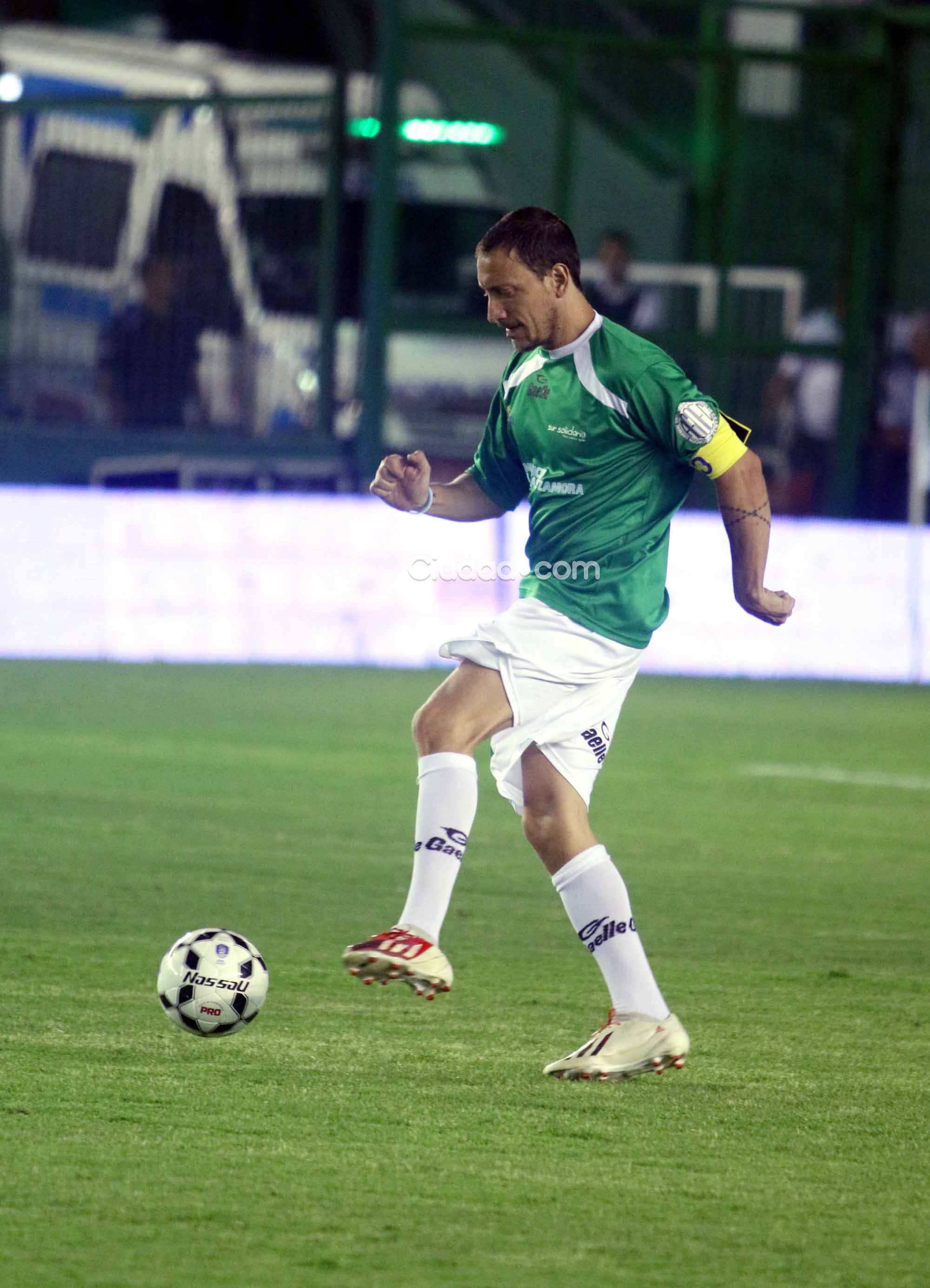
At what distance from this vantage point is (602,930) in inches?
186

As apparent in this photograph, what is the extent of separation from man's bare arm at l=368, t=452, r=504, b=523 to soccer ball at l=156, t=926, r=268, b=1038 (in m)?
1.18

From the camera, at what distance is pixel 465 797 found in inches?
189

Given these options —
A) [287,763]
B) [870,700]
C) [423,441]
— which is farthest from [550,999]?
[423,441]

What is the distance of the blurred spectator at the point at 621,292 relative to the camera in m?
16.7

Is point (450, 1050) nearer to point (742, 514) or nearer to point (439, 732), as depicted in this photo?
point (439, 732)

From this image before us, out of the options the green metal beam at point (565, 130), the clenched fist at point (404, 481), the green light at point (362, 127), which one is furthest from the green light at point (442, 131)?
the clenched fist at point (404, 481)

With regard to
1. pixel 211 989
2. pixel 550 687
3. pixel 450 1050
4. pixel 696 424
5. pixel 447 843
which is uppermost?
pixel 696 424

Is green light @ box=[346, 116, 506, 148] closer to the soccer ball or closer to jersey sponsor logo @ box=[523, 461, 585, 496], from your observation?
jersey sponsor logo @ box=[523, 461, 585, 496]

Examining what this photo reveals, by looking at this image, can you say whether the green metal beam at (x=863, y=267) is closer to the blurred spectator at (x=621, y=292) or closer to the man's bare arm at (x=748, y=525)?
the blurred spectator at (x=621, y=292)

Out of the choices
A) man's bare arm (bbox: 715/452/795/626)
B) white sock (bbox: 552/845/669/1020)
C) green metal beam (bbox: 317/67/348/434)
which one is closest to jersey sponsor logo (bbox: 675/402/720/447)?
man's bare arm (bbox: 715/452/795/626)

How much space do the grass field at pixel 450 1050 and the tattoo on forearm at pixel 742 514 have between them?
50.9 inches

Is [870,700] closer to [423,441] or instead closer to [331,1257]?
[423,441]

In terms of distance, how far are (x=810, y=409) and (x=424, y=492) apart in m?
13.2

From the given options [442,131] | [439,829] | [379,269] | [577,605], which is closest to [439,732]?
[439,829]
